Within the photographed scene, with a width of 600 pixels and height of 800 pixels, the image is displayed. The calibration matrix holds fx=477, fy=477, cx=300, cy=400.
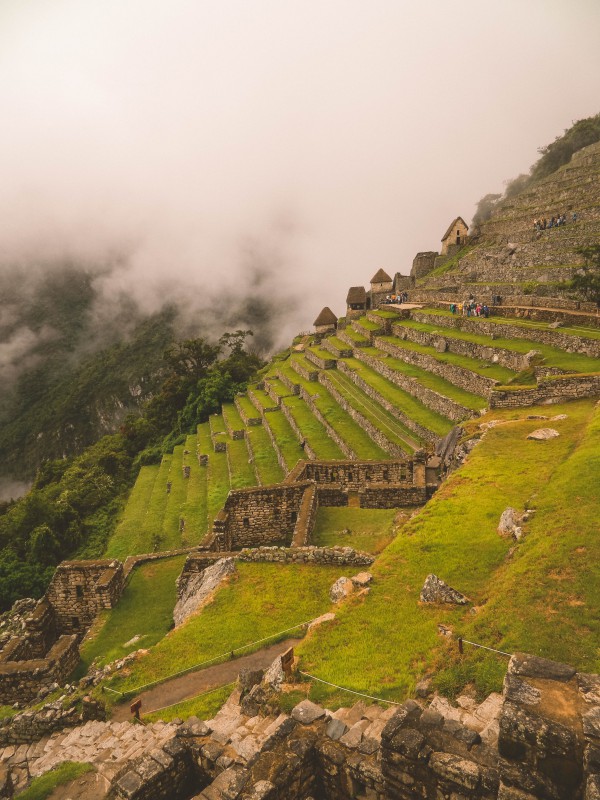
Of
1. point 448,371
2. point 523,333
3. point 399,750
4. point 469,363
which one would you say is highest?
point 523,333

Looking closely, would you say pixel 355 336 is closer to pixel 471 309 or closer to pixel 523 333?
pixel 471 309

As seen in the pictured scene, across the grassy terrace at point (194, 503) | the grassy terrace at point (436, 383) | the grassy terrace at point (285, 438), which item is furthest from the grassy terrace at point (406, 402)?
the grassy terrace at point (194, 503)

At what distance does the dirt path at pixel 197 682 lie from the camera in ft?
26.0

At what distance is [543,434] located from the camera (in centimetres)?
1291

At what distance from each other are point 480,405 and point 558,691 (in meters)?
16.1

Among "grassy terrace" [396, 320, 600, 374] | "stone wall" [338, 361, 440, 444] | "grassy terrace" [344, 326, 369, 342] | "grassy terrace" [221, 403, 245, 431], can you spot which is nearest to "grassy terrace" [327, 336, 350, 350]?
"grassy terrace" [344, 326, 369, 342]

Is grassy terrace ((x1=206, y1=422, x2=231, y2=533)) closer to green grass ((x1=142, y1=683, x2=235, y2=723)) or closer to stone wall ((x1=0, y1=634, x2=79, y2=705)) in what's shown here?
stone wall ((x1=0, y1=634, x2=79, y2=705))

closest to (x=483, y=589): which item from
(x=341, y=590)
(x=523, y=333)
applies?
(x=341, y=590)

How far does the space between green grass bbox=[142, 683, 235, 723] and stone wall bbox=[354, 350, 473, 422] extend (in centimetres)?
1455

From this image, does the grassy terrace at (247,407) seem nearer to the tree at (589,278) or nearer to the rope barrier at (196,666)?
the tree at (589,278)

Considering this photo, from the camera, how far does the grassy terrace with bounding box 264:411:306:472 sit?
79.9ft

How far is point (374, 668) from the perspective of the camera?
6684 millimetres

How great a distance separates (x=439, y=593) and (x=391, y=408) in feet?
55.1

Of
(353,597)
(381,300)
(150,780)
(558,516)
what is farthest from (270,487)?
(381,300)
